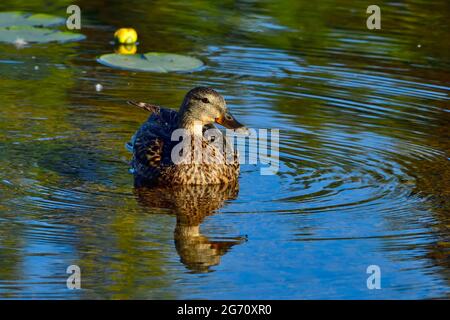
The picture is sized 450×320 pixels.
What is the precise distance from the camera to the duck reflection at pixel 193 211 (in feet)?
24.7

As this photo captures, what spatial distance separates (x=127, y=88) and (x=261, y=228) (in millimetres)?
4504

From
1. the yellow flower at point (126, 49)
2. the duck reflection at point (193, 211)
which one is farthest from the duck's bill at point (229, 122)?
the yellow flower at point (126, 49)

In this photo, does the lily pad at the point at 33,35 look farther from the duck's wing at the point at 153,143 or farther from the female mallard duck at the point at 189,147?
the female mallard duck at the point at 189,147

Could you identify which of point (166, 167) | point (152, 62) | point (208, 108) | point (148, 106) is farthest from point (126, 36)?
point (166, 167)

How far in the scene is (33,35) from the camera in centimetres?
1356

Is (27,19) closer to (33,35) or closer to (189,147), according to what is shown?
(33,35)

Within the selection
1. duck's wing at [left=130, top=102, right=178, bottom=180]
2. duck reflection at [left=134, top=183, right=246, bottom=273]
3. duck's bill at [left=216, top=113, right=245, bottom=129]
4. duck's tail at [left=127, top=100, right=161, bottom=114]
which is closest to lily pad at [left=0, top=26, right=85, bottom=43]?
duck's tail at [left=127, top=100, right=161, bottom=114]

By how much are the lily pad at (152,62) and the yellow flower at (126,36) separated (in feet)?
1.74

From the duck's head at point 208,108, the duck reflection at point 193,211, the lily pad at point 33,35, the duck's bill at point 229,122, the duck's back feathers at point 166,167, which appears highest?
the lily pad at point 33,35

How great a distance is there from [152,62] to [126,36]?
0.94 m

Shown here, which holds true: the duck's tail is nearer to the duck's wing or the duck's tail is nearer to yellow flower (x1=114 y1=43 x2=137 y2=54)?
the duck's wing

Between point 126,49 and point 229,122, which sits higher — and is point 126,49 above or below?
above
